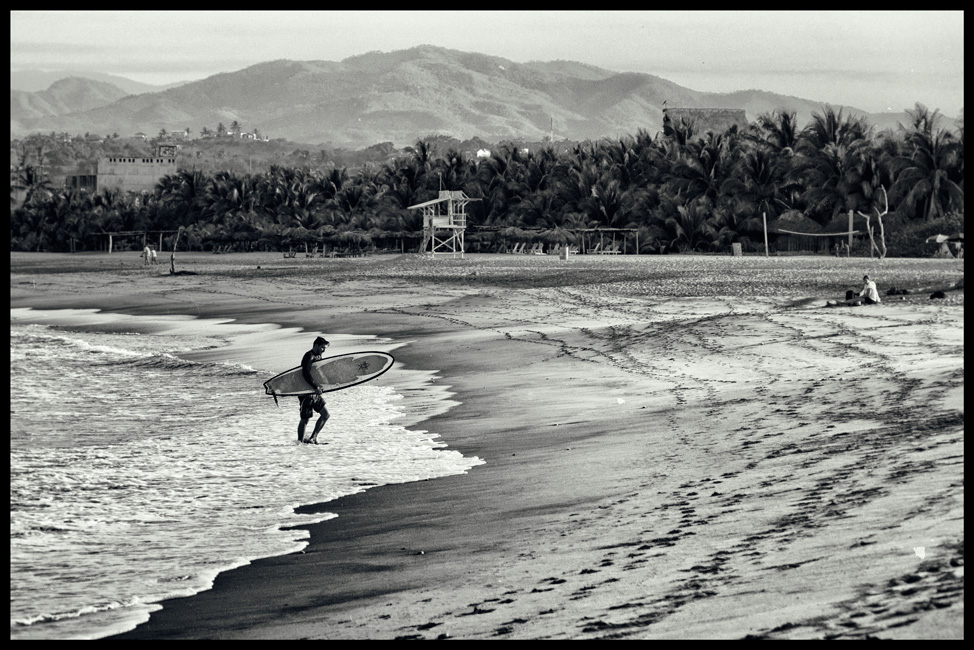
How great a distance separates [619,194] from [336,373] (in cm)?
4824

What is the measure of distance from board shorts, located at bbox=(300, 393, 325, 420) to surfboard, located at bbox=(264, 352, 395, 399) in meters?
0.63

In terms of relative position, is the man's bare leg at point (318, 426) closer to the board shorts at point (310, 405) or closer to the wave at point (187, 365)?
the board shorts at point (310, 405)

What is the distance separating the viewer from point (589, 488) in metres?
9.35

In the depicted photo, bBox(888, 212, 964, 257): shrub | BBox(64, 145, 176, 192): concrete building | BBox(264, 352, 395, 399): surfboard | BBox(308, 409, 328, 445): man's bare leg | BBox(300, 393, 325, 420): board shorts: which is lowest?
BBox(308, 409, 328, 445): man's bare leg

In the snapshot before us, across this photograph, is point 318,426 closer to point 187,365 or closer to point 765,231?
point 187,365

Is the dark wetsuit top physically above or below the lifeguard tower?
below

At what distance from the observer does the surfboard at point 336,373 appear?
44.6 ft

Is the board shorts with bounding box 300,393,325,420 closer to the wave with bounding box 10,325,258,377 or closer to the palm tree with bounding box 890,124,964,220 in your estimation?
the wave with bounding box 10,325,258,377

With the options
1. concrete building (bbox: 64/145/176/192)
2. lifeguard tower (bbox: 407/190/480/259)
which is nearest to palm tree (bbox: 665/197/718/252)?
lifeguard tower (bbox: 407/190/480/259)

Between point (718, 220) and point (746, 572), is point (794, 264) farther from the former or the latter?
point (746, 572)

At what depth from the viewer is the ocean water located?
7.68 meters

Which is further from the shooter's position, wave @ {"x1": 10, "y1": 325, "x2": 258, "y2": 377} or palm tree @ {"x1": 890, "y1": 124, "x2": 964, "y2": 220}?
palm tree @ {"x1": 890, "y1": 124, "x2": 964, "y2": 220}

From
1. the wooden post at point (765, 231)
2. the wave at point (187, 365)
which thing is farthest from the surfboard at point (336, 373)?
the wooden post at point (765, 231)

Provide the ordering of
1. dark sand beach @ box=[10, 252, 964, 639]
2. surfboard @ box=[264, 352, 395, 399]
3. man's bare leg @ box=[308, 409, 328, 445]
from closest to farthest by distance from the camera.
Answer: dark sand beach @ box=[10, 252, 964, 639] < man's bare leg @ box=[308, 409, 328, 445] < surfboard @ box=[264, 352, 395, 399]
